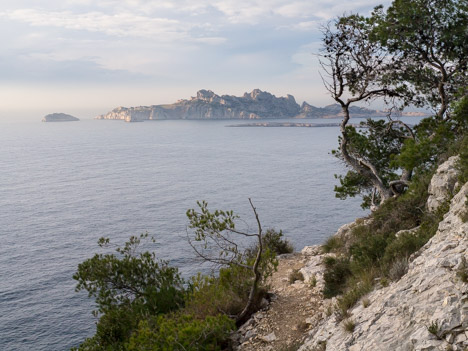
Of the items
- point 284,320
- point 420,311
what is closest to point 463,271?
point 420,311

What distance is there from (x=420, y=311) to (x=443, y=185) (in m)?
7.34

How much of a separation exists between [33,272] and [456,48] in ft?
115

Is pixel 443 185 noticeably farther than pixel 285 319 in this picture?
Yes

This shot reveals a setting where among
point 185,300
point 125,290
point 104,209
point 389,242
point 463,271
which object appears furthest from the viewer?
point 104,209

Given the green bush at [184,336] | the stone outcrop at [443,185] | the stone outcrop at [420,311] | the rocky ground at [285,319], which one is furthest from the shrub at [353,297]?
the stone outcrop at [443,185]

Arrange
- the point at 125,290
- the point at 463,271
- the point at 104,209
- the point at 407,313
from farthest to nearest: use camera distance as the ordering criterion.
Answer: the point at 104,209, the point at 125,290, the point at 407,313, the point at 463,271

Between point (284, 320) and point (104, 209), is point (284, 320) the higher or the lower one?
the higher one

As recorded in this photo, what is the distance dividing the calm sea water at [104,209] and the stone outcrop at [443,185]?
66.9 feet

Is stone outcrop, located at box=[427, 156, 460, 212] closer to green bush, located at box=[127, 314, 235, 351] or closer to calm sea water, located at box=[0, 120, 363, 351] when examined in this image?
Answer: green bush, located at box=[127, 314, 235, 351]

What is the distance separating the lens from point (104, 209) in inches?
2068

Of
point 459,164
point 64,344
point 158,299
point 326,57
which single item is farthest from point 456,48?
point 64,344

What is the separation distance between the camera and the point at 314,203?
54188 millimetres

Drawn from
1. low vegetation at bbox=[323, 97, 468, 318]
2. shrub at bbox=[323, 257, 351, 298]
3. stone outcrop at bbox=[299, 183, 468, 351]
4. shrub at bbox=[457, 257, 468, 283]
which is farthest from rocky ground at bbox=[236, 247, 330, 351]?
shrub at bbox=[457, 257, 468, 283]

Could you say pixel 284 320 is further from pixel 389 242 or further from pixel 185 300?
pixel 389 242
